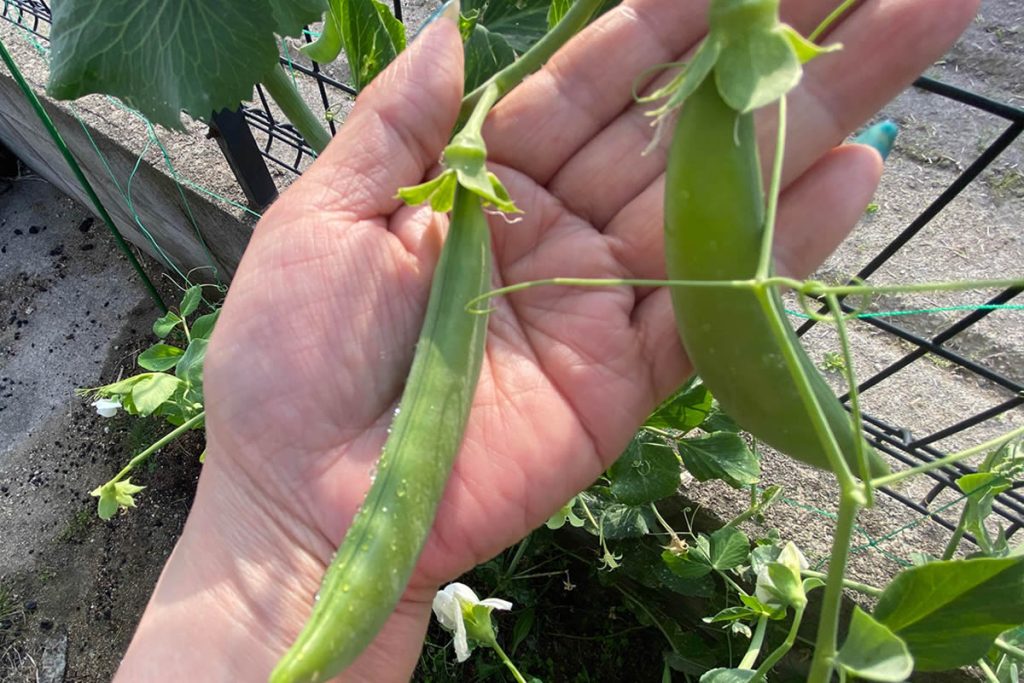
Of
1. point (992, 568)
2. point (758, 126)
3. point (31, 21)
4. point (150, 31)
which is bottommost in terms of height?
point (992, 568)

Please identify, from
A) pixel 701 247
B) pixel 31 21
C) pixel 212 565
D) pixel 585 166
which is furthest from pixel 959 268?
pixel 31 21

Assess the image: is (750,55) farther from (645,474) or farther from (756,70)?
(645,474)

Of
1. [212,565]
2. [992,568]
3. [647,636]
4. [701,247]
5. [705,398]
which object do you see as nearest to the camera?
[992,568]

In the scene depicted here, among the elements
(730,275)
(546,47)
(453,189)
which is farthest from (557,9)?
(730,275)

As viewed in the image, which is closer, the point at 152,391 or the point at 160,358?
the point at 152,391

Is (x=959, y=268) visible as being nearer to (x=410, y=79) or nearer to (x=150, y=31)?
(x=410, y=79)

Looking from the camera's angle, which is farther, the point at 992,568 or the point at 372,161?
the point at 372,161
